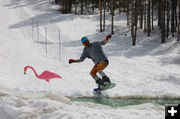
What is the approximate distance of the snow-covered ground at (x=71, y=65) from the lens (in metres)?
4.66

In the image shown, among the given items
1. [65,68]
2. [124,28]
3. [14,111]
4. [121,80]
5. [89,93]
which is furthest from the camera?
[124,28]

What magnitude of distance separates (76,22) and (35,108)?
28956mm

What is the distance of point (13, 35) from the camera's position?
23.3 m

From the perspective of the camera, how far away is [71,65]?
12.9 metres

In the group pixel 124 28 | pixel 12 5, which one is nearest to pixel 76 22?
pixel 124 28

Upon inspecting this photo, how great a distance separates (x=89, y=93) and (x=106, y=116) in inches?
123

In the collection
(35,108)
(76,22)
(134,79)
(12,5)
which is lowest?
(134,79)

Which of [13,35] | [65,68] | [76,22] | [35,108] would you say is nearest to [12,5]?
[76,22]

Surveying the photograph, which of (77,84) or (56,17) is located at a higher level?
(56,17)

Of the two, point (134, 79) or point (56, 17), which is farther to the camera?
point (56, 17)

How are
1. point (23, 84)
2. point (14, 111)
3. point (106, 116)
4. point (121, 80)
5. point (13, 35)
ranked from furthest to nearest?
point (13, 35)
point (121, 80)
point (23, 84)
point (14, 111)
point (106, 116)

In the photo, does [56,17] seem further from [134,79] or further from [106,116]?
[106,116]

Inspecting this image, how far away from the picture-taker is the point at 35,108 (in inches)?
186

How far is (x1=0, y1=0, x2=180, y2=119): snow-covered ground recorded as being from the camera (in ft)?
15.3
